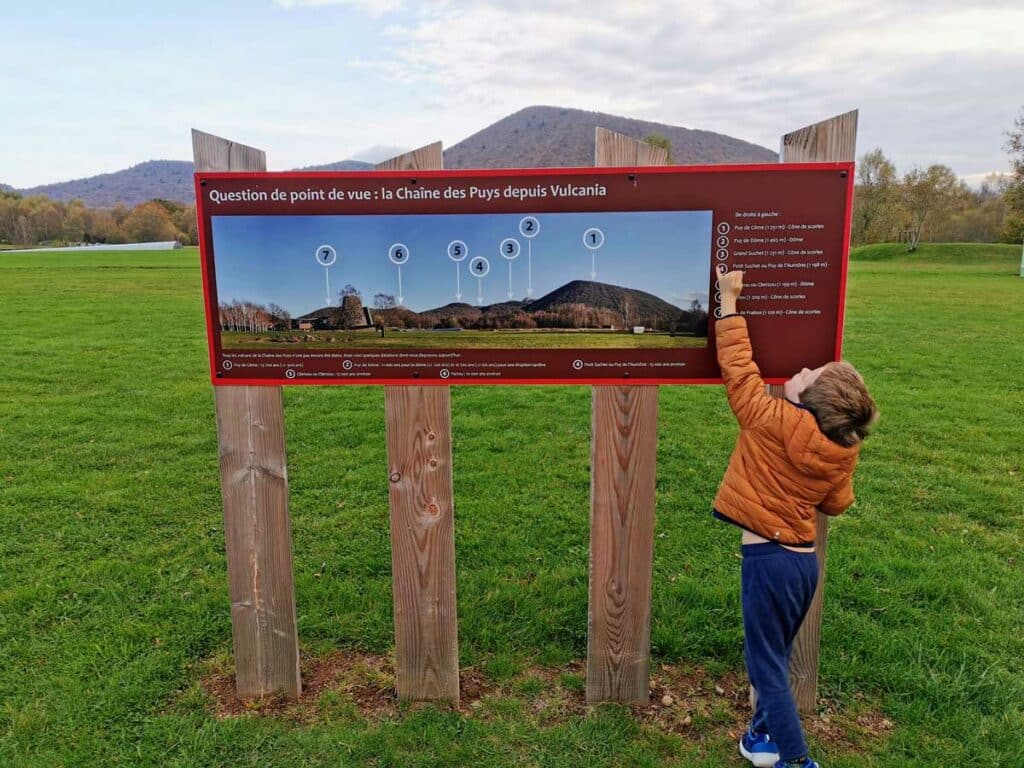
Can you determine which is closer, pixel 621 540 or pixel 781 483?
pixel 781 483

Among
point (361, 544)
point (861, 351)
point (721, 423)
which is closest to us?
point (361, 544)

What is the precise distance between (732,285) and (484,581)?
8.07ft

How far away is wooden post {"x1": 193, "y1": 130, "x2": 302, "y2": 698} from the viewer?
116 inches

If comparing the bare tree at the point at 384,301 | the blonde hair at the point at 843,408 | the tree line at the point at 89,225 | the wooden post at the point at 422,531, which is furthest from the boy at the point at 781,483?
the tree line at the point at 89,225

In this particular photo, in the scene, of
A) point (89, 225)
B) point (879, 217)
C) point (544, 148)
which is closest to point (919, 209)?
point (879, 217)

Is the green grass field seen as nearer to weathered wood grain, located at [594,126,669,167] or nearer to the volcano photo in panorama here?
the volcano photo in panorama

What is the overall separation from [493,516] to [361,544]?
0.99 metres

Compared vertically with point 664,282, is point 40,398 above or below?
below

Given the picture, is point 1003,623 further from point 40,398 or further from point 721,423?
point 40,398

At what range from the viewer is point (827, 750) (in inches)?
116

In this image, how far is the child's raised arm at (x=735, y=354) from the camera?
2.57 m

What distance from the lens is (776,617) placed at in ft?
8.53

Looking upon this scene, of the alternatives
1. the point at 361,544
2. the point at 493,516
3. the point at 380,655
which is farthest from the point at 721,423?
the point at 380,655

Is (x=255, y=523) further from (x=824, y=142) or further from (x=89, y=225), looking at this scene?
(x=89, y=225)
